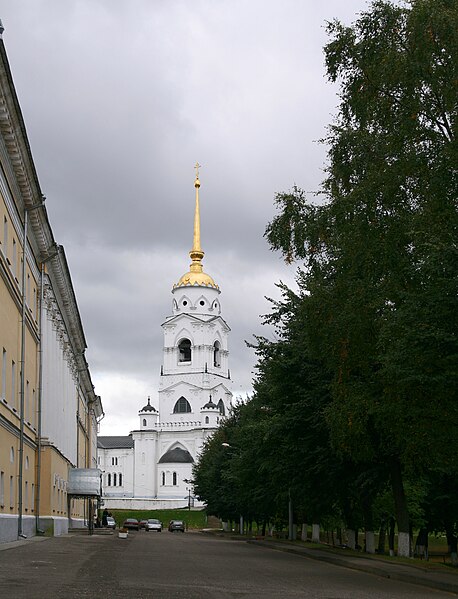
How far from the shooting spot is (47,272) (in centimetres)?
4331

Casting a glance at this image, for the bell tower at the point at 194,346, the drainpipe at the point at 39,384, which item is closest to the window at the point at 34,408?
the drainpipe at the point at 39,384

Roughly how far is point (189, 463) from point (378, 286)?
4640 inches

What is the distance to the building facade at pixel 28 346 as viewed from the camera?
29.2 meters

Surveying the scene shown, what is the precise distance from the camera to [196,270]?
14250cm

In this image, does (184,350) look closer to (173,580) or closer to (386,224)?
(386,224)

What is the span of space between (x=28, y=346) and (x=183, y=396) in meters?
106

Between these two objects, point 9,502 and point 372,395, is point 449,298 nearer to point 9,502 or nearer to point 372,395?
point 372,395

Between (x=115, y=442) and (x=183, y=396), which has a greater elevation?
(x=183, y=396)

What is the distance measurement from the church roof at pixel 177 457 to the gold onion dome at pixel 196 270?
23328 millimetres

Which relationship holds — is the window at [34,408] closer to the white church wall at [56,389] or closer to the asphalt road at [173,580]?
the white church wall at [56,389]

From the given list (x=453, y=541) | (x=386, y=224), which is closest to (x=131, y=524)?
(x=453, y=541)

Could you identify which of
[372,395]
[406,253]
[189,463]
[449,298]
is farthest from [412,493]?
[189,463]

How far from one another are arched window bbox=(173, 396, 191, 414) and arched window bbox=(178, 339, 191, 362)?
5591 mm

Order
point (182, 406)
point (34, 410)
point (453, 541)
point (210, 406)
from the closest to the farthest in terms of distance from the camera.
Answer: point (34, 410)
point (453, 541)
point (210, 406)
point (182, 406)
